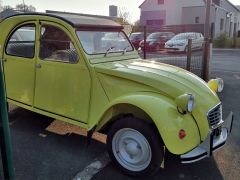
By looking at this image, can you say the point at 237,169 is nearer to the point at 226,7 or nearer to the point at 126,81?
the point at 126,81

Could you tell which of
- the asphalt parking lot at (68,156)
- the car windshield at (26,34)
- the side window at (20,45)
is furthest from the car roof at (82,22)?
the asphalt parking lot at (68,156)

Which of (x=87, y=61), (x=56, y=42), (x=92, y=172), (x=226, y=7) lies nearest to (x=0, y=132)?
(x=92, y=172)

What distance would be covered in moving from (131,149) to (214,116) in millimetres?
1094

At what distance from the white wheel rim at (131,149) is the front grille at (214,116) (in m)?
0.80

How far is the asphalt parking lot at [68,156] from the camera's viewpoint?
342cm

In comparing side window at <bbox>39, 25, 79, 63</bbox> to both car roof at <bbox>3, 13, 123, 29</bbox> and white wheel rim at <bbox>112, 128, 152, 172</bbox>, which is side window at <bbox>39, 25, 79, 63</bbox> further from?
white wheel rim at <bbox>112, 128, 152, 172</bbox>

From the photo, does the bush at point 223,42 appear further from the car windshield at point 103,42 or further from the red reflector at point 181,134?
the red reflector at point 181,134

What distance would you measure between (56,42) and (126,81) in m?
1.36

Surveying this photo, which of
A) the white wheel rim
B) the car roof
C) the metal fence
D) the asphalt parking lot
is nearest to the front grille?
the asphalt parking lot

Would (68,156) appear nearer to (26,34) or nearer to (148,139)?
(148,139)

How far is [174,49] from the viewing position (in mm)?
17297

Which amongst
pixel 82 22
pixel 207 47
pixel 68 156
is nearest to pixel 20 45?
pixel 82 22

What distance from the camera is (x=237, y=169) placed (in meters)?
3.52

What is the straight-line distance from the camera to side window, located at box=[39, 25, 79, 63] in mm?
3950
